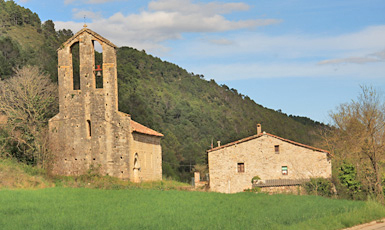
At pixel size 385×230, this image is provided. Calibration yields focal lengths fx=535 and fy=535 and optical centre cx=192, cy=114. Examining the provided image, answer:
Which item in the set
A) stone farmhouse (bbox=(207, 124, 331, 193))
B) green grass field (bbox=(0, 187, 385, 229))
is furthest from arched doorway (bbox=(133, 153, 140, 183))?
green grass field (bbox=(0, 187, 385, 229))

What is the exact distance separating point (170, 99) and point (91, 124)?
5856cm

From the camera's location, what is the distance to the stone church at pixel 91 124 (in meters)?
39.3

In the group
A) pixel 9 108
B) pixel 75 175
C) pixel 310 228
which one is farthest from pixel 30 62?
pixel 310 228

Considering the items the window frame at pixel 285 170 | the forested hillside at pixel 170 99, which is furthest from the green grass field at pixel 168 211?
the forested hillside at pixel 170 99

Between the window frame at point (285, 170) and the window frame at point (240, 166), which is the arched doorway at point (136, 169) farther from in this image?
the window frame at point (285, 170)

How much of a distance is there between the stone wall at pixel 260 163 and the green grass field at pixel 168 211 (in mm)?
9727

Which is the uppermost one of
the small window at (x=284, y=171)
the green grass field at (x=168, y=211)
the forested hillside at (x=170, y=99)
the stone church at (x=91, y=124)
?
the forested hillside at (x=170, y=99)

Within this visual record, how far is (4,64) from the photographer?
5784 centimetres

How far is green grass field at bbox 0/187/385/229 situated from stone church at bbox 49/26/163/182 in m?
7.78

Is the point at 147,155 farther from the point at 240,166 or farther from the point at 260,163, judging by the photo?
the point at 260,163

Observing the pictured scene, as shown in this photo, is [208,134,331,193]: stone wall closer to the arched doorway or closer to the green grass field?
the arched doorway

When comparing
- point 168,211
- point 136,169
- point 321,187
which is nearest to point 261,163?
point 321,187

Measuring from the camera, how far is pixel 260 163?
4159 cm

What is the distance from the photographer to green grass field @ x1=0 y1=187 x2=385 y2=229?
19516 millimetres
